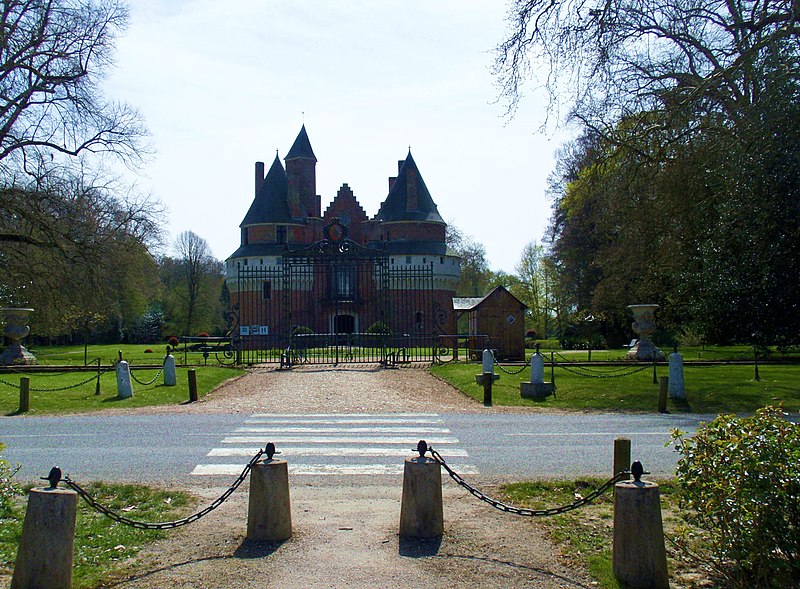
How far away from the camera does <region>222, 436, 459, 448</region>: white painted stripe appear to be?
11844 mm

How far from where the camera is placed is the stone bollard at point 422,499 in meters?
6.62

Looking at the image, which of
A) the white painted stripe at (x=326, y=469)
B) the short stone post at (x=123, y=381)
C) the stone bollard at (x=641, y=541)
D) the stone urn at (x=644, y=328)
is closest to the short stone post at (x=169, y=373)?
the short stone post at (x=123, y=381)

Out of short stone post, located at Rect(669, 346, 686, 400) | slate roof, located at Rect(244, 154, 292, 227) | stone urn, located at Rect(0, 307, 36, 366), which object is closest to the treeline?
short stone post, located at Rect(669, 346, 686, 400)

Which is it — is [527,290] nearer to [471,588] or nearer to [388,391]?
[388,391]

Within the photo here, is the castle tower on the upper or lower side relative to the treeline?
upper

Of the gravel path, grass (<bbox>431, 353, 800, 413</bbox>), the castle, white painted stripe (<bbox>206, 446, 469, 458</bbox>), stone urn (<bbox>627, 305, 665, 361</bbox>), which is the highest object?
the castle

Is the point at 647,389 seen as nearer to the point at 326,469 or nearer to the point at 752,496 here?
the point at 326,469

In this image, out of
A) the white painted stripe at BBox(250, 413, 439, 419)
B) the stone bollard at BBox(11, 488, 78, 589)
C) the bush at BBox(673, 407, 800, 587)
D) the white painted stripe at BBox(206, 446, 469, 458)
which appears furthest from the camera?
the white painted stripe at BBox(250, 413, 439, 419)

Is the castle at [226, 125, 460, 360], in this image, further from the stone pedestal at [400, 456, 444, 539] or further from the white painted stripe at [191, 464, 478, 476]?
the stone pedestal at [400, 456, 444, 539]

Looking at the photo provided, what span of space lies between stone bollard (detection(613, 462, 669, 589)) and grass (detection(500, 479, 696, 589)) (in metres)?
0.16

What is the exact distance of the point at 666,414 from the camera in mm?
15555

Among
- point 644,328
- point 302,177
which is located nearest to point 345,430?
point 644,328

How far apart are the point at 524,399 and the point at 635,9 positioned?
9024 millimetres

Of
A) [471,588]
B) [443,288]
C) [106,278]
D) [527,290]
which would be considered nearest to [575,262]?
[443,288]
